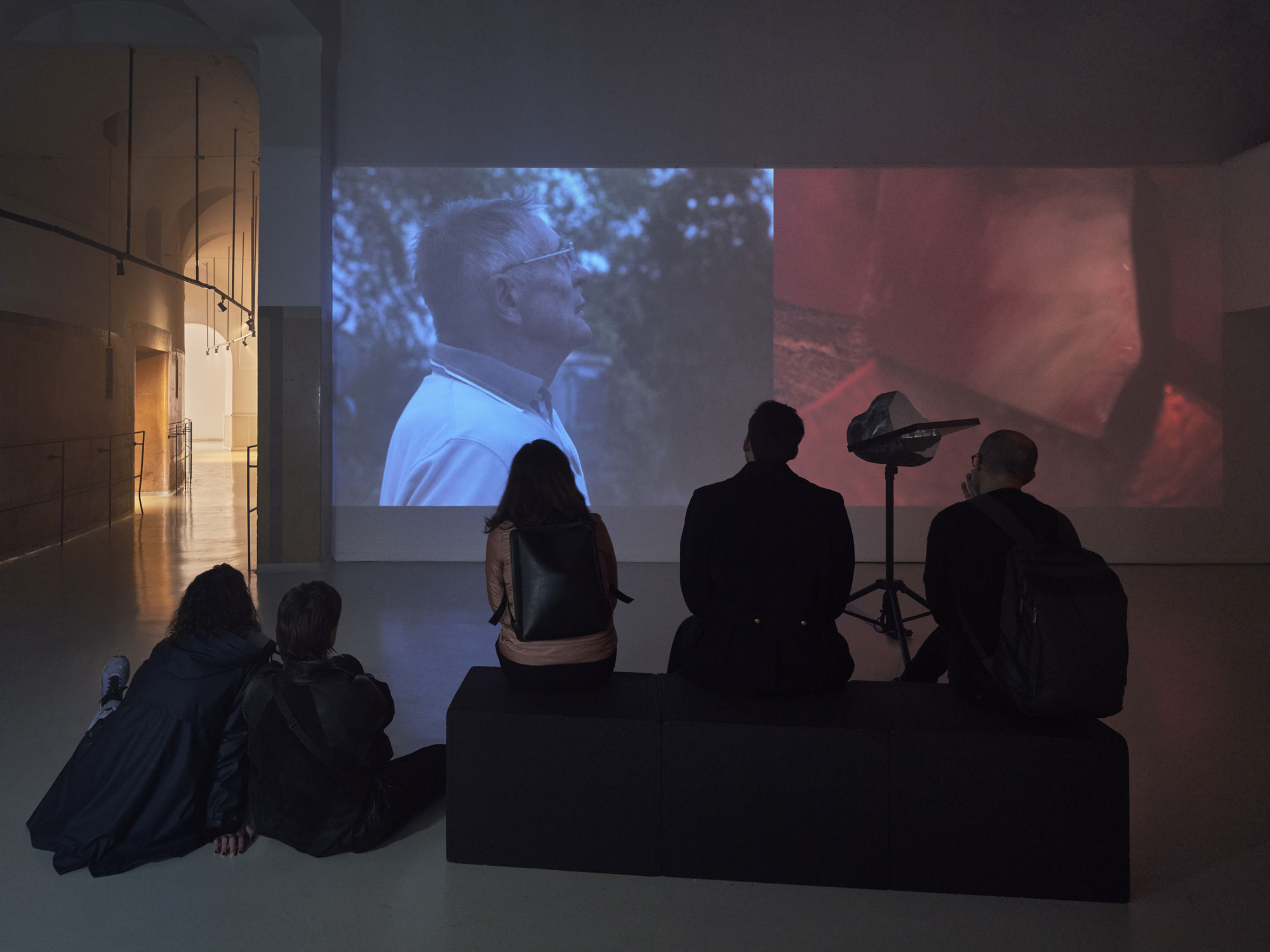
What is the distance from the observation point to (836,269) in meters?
6.88

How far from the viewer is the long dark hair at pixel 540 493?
2.41m

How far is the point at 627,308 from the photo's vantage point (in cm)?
694

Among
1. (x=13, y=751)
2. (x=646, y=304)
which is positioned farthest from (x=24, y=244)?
(x=13, y=751)

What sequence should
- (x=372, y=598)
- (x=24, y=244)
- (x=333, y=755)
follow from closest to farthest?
1. (x=333, y=755)
2. (x=372, y=598)
3. (x=24, y=244)

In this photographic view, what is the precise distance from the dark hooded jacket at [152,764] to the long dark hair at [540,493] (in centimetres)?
76

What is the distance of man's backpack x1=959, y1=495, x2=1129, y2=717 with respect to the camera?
207cm

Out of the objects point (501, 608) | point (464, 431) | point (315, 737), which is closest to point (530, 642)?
point (501, 608)

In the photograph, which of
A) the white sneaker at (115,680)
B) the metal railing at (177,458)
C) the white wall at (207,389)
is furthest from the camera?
the white wall at (207,389)

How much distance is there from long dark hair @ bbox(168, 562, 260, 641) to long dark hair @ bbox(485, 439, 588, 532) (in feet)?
2.25

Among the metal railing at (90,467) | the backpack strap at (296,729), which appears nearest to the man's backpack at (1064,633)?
the backpack strap at (296,729)

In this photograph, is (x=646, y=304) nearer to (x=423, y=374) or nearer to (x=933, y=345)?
(x=423, y=374)

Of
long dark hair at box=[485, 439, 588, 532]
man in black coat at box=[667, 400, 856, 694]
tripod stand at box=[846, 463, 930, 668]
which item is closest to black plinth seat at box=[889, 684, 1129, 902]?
man in black coat at box=[667, 400, 856, 694]

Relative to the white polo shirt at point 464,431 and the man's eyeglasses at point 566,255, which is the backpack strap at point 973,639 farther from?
the man's eyeglasses at point 566,255

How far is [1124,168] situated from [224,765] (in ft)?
24.4
